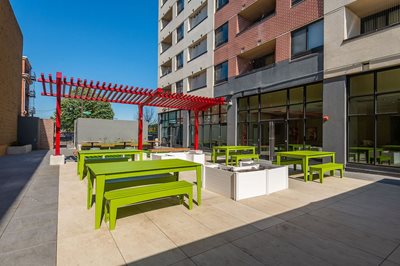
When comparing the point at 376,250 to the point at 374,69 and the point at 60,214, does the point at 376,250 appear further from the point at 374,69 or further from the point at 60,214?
the point at 374,69

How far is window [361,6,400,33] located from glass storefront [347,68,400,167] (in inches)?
89.8

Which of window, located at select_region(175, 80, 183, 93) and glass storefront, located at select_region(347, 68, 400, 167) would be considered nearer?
glass storefront, located at select_region(347, 68, 400, 167)

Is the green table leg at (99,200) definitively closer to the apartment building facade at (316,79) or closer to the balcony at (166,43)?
the apartment building facade at (316,79)

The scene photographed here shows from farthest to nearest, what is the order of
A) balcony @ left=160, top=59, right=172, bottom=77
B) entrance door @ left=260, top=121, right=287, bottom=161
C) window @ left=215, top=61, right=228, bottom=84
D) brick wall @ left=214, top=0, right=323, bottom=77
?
balcony @ left=160, top=59, right=172, bottom=77, window @ left=215, top=61, right=228, bottom=84, entrance door @ left=260, top=121, right=287, bottom=161, brick wall @ left=214, top=0, right=323, bottom=77

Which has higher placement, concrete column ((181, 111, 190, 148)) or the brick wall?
the brick wall

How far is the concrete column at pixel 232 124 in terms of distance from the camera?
48.1 feet

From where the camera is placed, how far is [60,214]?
13.9 feet

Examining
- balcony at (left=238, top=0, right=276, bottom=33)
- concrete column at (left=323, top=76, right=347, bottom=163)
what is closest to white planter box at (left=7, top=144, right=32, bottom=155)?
balcony at (left=238, top=0, right=276, bottom=33)

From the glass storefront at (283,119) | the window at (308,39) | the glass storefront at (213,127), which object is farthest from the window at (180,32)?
the window at (308,39)

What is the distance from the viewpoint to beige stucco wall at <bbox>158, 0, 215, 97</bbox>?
1722cm

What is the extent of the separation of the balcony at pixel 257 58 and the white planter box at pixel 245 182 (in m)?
8.87

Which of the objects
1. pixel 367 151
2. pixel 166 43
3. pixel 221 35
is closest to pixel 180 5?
pixel 166 43

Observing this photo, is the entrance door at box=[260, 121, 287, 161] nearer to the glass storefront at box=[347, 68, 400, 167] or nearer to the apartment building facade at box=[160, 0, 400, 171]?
the apartment building facade at box=[160, 0, 400, 171]

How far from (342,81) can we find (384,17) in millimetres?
3212
